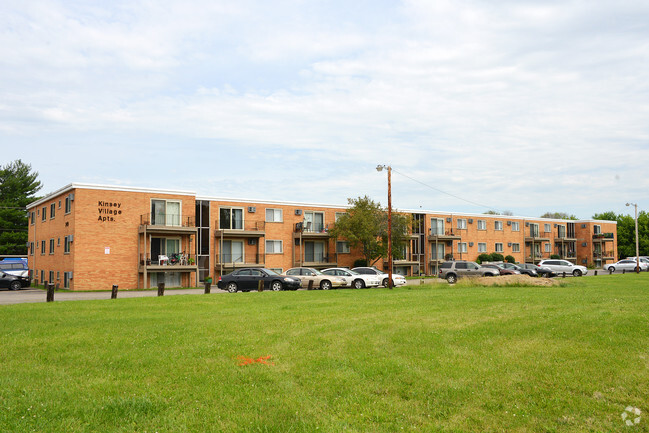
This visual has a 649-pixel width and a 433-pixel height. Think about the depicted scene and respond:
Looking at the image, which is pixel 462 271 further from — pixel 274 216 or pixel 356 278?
pixel 274 216

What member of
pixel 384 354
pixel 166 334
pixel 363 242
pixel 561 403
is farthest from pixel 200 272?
pixel 561 403

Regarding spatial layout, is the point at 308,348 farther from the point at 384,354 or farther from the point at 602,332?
the point at 602,332

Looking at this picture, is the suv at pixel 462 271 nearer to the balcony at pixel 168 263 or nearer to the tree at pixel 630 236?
the balcony at pixel 168 263

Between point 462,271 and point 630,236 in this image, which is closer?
point 462,271

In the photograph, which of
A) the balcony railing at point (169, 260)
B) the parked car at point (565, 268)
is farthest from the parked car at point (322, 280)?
the parked car at point (565, 268)

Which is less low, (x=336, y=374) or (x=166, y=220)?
(x=166, y=220)

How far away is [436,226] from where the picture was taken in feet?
198

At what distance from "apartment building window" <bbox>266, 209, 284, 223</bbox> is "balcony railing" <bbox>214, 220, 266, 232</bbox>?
97 cm

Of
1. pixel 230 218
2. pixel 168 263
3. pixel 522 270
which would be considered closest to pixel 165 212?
pixel 168 263

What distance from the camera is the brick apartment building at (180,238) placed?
121 feet

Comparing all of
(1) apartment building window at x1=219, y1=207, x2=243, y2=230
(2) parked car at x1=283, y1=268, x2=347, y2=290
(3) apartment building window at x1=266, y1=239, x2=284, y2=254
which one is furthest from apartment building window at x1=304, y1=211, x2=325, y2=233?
(2) parked car at x1=283, y1=268, x2=347, y2=290

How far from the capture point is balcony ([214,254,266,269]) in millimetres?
43188

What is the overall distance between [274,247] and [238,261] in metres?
3.93

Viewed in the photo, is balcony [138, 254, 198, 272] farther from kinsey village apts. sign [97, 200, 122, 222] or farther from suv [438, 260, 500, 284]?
suv [438, 260, 500, 284]
